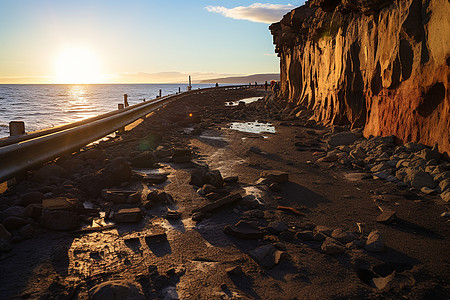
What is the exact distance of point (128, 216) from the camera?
13.4 feet

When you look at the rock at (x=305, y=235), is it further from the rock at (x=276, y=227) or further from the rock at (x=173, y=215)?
the rock at (x=173, y=215)

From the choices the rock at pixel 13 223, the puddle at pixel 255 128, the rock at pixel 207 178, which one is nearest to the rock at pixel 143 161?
the rock at pixel 207 178

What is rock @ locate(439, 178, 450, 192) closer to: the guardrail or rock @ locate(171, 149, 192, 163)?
rock @ locate(171, 149, 192, 163)

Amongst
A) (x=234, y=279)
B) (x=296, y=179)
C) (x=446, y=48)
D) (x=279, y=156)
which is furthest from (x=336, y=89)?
(x=234, y=279)

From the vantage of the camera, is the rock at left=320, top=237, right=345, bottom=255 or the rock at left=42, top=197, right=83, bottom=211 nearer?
the rock at left=320, top=237, right=345, bottom=255

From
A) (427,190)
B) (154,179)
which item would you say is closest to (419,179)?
(427,190)

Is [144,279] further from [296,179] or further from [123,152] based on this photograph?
[123,152]

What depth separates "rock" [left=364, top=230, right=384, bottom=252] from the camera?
3277 mm

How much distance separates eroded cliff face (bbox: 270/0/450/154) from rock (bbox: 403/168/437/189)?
866 mm

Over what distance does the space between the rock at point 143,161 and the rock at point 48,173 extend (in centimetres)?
177

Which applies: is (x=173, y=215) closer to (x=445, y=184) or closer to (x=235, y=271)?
(x=235, y=271)

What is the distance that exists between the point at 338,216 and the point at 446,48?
4170 millimetres

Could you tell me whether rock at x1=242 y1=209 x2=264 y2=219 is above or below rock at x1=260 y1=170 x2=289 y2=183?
below

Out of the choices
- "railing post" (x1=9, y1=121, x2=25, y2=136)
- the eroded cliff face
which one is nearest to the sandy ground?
"railing post" (x1=9, y1=121, x2=25, y2=136)
